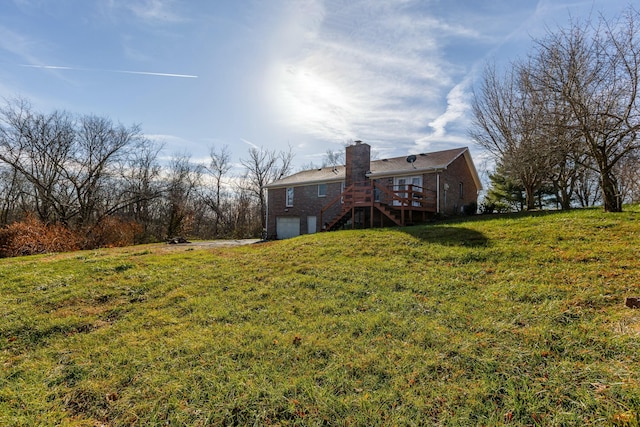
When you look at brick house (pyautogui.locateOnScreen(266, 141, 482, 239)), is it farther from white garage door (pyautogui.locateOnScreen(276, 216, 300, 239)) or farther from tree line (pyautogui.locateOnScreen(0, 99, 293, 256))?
tree line (pyautogui.locateOnScreen(0, 99, 293, 256))

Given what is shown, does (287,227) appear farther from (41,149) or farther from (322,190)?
(41,149)

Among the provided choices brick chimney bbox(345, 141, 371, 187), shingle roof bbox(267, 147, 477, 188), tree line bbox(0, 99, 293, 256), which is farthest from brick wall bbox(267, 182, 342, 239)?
tree line bbox(0, 99, 293, 256)

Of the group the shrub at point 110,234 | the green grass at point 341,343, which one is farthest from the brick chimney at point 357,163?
the shrub at point 110,234

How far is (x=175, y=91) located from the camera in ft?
38.3

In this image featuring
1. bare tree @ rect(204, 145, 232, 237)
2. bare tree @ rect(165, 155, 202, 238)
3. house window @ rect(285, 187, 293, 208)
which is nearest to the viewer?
house window @ rect(285, 187, 293, 208)

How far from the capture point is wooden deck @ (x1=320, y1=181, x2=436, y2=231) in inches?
573

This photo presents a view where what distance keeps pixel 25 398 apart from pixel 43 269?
258 inches

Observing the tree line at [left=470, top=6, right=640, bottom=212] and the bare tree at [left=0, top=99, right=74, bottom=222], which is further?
the bare tree at [left=0, top=99, right=74, bottom=222]

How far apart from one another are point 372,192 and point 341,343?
11.7m

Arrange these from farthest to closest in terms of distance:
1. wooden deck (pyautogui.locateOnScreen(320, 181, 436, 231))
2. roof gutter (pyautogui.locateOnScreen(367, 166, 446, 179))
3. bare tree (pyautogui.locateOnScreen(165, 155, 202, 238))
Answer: bare tree (pyautogui.locateOnScreen(165, 155, 202, 238))
roof gutter (pyautogui.locateOnScreen(367, 166, 446, 179))
wooden deck (pyautogui.locateOnScreen(320, 181, 436, 231))

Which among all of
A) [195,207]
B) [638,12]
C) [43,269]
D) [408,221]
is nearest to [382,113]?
[408,221]

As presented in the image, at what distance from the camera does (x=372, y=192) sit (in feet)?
48.8

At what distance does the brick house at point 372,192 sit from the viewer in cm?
1537

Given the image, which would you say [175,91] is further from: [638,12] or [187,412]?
[638,12]
